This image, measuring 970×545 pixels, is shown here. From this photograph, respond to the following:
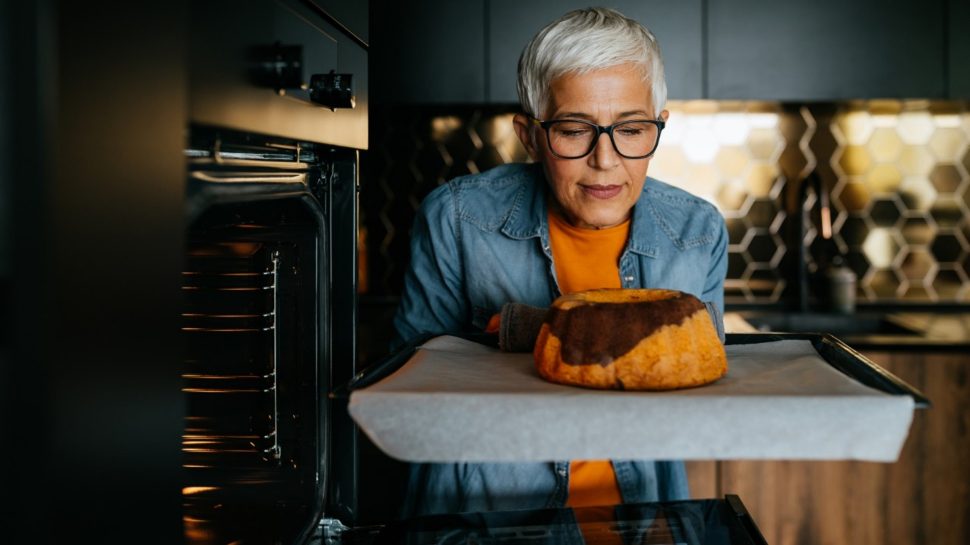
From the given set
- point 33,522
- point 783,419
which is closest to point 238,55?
point 33,522

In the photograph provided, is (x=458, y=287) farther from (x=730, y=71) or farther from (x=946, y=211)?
(x=946, y=211)

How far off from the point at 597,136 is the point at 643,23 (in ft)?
5.03

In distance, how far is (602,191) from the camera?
106cm

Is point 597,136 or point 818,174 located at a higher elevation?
point 818,174

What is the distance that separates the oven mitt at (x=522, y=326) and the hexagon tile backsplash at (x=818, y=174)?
186 centimetres

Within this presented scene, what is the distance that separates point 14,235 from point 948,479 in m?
2.22

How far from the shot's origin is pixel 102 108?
1.21 ft

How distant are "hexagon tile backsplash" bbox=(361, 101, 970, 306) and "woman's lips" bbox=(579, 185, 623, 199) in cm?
159

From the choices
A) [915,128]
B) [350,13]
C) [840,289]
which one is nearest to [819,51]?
[915,128]

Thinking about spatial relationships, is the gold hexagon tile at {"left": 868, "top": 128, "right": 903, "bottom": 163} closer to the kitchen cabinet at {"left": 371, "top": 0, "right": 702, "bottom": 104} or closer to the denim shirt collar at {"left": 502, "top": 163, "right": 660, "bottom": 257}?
the kitchen cabinet at {"left": 371, "top": 0, "right": 702, "bottom": 104}

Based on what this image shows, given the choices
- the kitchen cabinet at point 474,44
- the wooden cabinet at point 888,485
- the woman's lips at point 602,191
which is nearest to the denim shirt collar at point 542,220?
the woman's lips at point 602,191

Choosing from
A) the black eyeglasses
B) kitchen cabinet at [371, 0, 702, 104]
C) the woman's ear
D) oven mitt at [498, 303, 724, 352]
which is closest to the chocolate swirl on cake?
oven mitt at [498, 303, 724, 352]

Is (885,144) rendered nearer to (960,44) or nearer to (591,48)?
(960,44)

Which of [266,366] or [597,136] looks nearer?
Result: [266,366]
